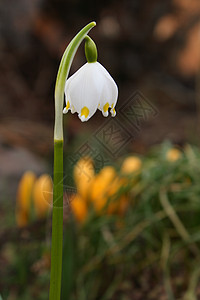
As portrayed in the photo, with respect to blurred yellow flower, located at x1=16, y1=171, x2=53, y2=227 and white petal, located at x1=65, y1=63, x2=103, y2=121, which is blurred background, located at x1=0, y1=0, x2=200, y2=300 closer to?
blurred yellow flower, located at x1=16, y1=171, x2=53, y2=227

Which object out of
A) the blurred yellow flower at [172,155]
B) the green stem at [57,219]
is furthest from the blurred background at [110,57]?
the green stem at [57,219]

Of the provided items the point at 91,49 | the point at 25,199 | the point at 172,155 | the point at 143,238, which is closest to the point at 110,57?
the point at 172,155

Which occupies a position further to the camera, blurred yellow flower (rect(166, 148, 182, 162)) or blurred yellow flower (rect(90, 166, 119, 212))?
blurred yellow flower (rect(166, 148, 182, 162))

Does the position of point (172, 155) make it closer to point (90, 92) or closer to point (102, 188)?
point (102, 188)

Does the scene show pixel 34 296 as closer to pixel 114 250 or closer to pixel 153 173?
pixel 114 250

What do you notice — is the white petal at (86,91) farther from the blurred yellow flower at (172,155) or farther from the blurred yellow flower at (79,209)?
the blurred yellow flower at (172,155)

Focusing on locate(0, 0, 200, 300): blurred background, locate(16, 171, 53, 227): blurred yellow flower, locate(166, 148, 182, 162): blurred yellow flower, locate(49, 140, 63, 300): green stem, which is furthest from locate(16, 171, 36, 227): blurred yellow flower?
locate(0, 0, 200, 300): blurred background
